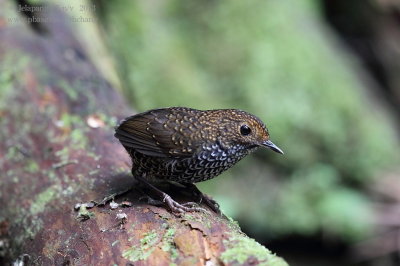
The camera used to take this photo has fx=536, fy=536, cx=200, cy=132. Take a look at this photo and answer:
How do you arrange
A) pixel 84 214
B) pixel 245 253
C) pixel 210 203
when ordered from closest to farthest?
pixel 245 253 < pixel 84 214 < pixel 210 203

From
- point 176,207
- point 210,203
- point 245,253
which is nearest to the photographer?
point 245,253

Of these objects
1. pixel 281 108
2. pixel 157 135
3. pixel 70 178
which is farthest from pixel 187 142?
pixel 281 108

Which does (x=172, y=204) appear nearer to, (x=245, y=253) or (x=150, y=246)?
(x=150, y=246)

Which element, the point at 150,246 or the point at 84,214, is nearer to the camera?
the point at 150,246

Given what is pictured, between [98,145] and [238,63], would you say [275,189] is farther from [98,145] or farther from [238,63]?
[98,145]

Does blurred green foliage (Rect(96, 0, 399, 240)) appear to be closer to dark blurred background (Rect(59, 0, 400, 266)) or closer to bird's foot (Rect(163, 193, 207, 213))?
dark blurred background (Rect(59, 0, 400, 266))

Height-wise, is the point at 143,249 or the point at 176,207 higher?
the point at 176,207

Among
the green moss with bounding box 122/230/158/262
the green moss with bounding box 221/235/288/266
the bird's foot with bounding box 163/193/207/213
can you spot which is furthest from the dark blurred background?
the green moss with bounding box 221/235/288/266

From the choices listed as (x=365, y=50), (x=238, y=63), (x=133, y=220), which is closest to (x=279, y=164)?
(x=238, y=63)
